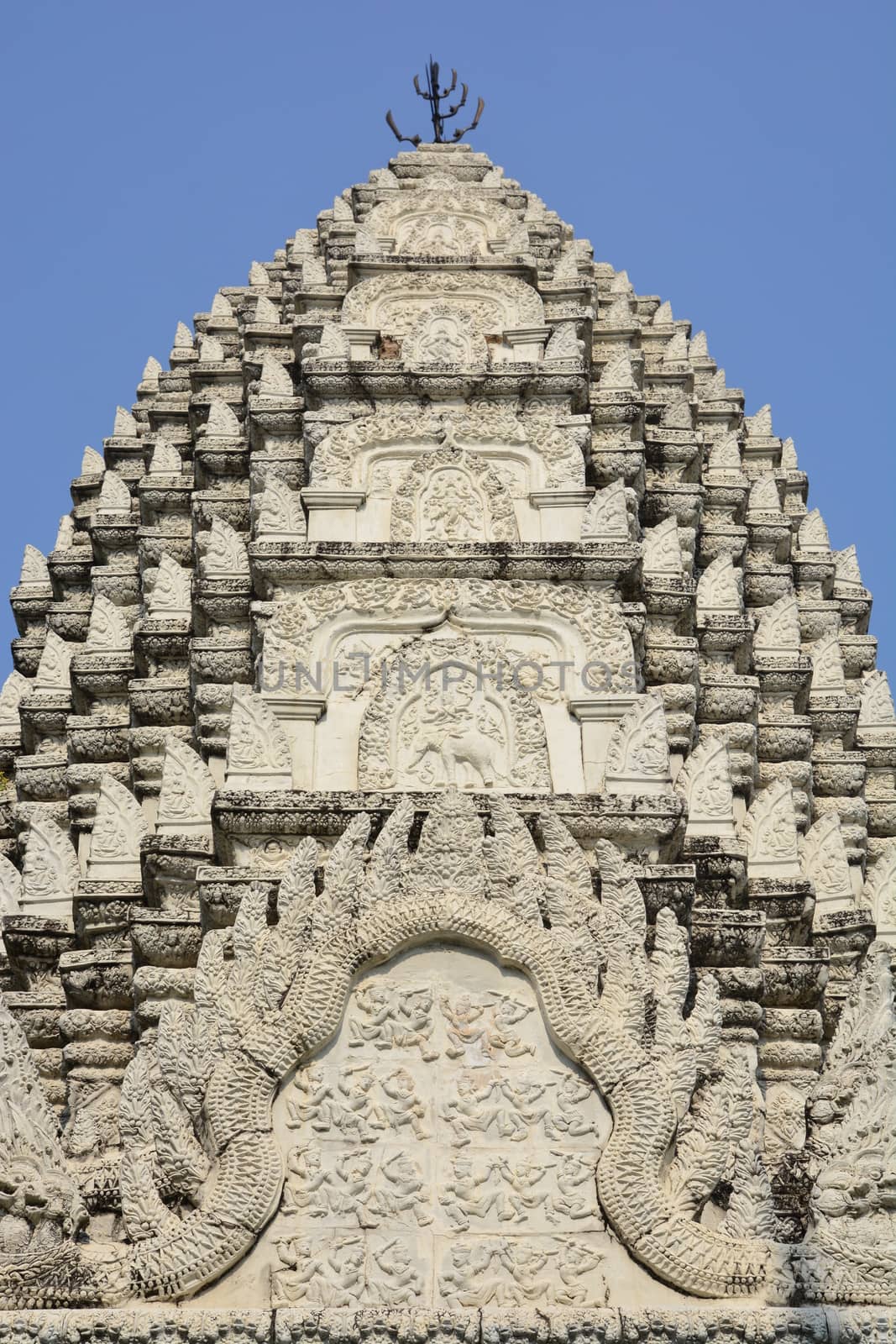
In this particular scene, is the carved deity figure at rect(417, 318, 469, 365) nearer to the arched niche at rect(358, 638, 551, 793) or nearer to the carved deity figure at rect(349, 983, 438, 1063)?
the arched niche at rect(358, 638, 551, 793)

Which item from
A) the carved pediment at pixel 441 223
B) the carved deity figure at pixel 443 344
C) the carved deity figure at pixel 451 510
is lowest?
the carved deity figure at pixel 451 510

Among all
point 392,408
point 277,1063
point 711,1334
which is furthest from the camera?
point 392,408

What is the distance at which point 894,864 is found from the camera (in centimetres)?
1786

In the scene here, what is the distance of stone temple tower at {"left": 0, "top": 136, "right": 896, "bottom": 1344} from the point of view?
13047 mm

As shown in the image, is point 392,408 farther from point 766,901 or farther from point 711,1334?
point 711,1334

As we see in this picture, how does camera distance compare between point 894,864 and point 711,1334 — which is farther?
point 894,864

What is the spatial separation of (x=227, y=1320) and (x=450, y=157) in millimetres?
14628

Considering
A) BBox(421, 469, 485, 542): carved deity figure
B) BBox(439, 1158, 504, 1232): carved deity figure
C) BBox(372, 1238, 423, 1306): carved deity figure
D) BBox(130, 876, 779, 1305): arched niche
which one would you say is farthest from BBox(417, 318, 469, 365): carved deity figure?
BBox(372, 1238, 423, 1306): carved deity figure

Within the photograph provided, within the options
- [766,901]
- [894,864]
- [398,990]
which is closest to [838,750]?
[894,864]

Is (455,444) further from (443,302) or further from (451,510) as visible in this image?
(443,302)

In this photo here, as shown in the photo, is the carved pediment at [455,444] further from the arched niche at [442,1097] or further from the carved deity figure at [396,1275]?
the carved deity figure at [396,1275]

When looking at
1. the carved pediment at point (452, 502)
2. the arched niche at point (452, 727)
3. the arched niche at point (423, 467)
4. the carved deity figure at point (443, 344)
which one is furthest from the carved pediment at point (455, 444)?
the arched niche at point (452, 727)

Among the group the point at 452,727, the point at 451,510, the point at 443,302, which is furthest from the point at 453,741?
the point at 443,302

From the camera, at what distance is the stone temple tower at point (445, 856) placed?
514 inches
